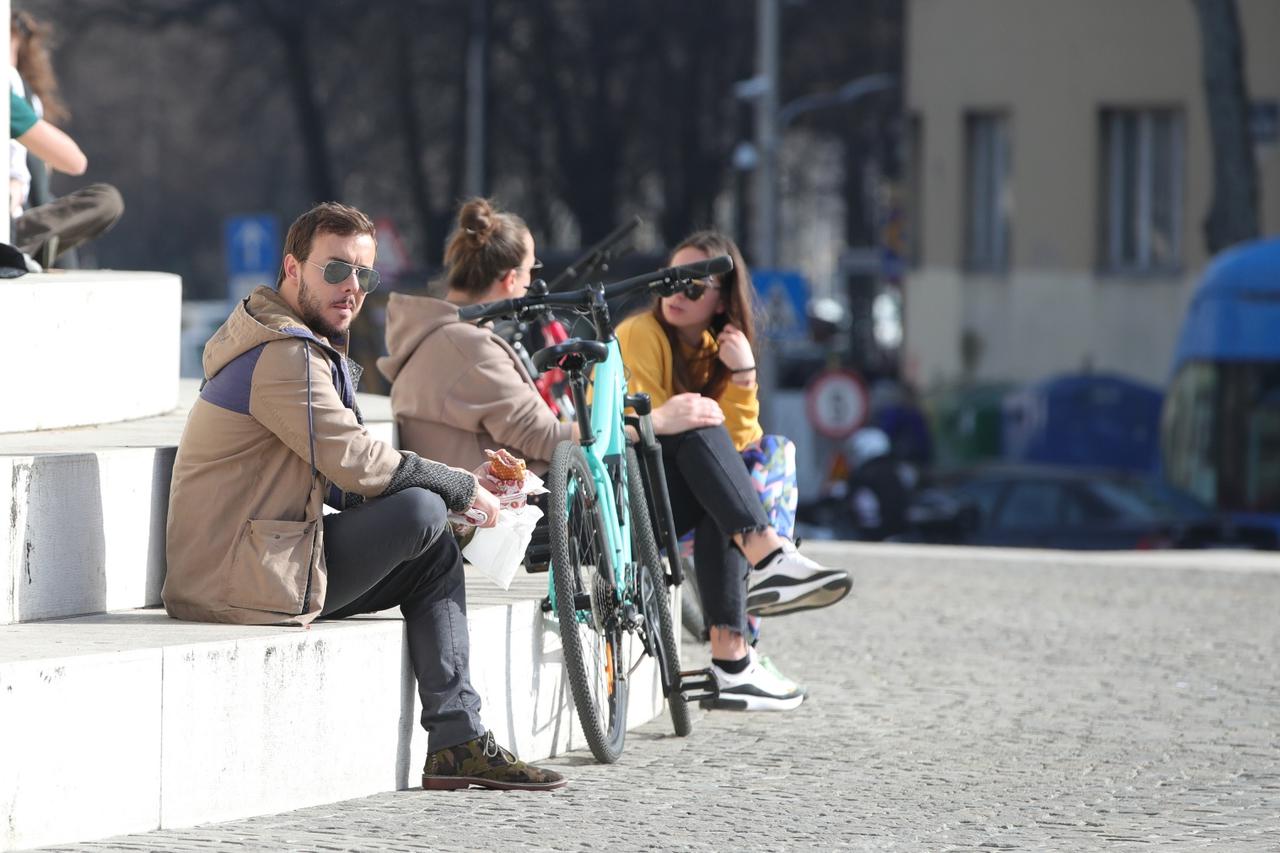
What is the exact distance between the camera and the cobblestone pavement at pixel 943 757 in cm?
595

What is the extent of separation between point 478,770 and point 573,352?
122 cm

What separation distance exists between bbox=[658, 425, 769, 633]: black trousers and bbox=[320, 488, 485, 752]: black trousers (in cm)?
155

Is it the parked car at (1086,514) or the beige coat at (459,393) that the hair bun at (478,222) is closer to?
the beige coat at (459,393)

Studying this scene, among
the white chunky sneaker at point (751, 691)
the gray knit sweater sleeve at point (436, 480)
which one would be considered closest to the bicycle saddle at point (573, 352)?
the gray knit sweater sleeve at point (436, 480)

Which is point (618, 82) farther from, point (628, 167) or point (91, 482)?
point (91, 482)

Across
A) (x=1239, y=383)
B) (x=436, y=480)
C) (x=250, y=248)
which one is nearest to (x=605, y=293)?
(x=436, y=480)

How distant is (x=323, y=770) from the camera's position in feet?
20.2

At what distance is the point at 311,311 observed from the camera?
6.22 m

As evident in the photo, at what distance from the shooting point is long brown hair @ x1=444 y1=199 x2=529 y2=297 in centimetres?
753

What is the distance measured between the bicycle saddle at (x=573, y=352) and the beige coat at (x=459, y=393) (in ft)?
1.72

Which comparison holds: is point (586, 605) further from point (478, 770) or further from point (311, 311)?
point (311, 311)

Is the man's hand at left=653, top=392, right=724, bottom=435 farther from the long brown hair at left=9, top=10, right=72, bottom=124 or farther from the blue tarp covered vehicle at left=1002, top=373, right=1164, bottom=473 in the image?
the blue tarp covered vehicle at left=1002, top=373, right=1164, bottom=473

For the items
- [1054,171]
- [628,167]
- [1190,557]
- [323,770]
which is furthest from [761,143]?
[323,770]

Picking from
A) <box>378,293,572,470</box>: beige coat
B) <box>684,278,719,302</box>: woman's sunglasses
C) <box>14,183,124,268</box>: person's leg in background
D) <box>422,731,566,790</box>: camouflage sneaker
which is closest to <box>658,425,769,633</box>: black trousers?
<box>684,278,719,302</box>: woman's sunglasses
